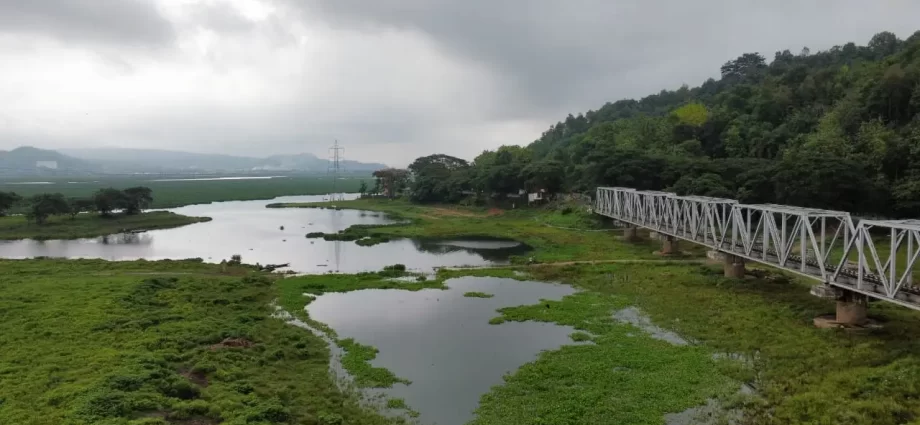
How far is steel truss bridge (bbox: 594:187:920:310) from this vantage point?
58.8 ft

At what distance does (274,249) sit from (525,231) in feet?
80.9

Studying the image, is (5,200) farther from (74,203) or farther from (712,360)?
(712,360)

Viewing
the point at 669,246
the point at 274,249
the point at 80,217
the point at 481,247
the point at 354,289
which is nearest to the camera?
the point at 354,289

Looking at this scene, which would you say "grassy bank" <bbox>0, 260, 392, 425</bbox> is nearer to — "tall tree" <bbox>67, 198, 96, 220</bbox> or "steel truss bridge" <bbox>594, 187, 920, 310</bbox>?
"steel truss bridge" <bbox>594, 187, 920, 310</bbox>

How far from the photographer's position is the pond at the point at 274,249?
4219cm

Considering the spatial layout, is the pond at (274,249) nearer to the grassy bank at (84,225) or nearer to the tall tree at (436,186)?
the grassy bank at (84,225)

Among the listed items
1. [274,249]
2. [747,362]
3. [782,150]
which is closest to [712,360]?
[747,362]

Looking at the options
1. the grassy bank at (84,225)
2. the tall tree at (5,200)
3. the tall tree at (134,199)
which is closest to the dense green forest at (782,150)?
the grassy bank at (84,225)

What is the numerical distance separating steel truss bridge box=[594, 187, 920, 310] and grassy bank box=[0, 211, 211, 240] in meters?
55.6

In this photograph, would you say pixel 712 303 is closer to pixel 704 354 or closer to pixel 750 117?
pixel 704 354

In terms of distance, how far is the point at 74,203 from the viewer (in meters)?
65.8

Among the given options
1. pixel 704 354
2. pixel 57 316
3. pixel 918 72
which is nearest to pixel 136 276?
pixel 57 316

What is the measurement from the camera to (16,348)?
19188mm

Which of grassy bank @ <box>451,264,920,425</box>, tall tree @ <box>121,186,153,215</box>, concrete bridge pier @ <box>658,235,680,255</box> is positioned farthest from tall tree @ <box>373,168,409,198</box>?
grassy bank @ <box>451,264,920,425</box>
